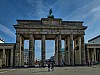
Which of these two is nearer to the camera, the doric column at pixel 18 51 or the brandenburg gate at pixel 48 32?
the doric column at pixel 18 51

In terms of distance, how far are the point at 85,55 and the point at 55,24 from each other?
1722 centimetres

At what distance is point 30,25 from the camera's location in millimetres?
65438

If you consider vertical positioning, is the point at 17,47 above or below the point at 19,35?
below

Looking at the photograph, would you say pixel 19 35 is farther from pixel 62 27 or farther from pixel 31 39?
pixel 62 27

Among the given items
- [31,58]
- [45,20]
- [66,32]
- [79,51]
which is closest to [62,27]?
[66,32]

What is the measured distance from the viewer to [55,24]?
66.6 metres

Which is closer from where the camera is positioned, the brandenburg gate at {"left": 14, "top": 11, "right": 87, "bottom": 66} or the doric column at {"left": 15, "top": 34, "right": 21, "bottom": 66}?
the doric column at {"left": 15, "top": 34, "right": 21, "bottom": 66}

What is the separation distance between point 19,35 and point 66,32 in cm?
1797

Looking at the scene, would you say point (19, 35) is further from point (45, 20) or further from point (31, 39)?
point (45, 20)

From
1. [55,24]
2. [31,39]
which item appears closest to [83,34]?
[55,24]

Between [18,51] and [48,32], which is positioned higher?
[48,32]

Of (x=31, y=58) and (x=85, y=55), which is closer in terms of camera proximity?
(x=31, y=58)

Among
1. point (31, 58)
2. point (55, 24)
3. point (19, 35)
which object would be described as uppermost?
point (55, 24)

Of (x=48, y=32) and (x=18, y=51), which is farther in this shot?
(x=48, y=32)
